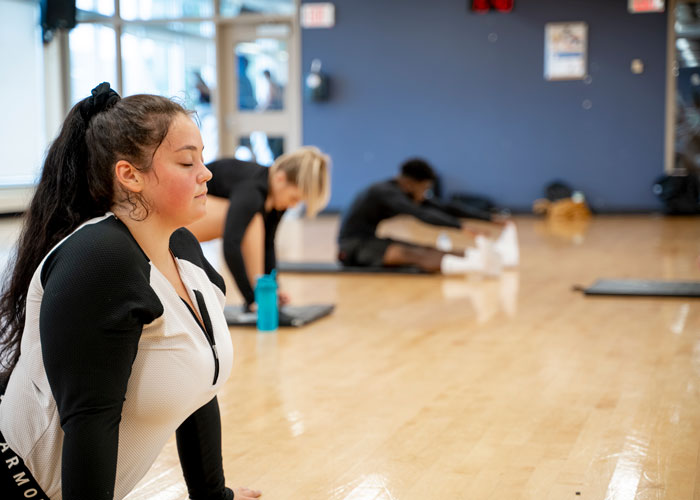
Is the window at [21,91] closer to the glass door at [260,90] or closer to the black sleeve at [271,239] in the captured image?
the glass door at [260,90]

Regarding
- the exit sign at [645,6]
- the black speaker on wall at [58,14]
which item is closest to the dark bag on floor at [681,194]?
the exit sign at [645,6]

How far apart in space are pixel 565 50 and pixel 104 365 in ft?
28.1

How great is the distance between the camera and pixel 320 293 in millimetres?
4273

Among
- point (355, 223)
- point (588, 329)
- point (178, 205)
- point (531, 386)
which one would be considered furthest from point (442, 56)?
point (178, 205)

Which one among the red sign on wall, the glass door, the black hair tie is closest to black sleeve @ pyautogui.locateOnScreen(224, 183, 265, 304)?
the black hair tie

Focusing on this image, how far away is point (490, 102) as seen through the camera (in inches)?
362

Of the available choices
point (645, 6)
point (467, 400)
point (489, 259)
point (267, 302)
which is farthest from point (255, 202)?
point (645, 6)

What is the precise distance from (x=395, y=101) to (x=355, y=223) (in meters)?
4.56

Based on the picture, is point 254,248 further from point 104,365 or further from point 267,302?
point 104,365

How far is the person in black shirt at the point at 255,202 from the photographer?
10.6ft

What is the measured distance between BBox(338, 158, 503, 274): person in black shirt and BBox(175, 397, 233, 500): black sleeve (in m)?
3.34

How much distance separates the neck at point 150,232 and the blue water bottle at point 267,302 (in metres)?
2.00

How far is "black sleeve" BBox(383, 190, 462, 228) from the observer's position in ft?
15.4

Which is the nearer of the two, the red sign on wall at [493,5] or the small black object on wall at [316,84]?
the red sign on wall at [493,5]
